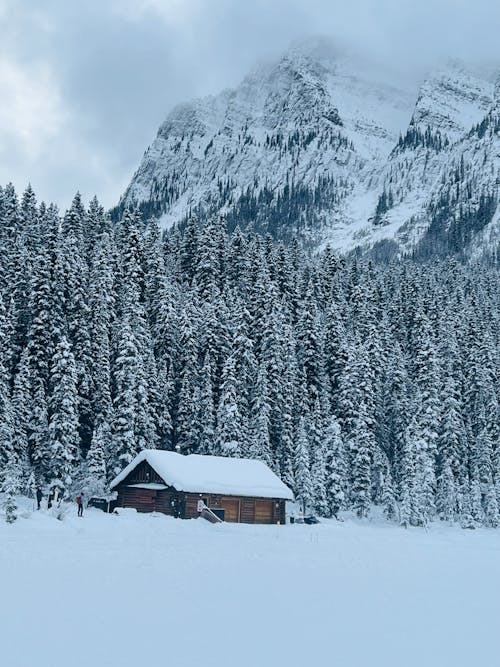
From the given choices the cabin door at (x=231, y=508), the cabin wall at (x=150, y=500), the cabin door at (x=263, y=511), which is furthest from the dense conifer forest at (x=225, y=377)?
the cabin door at (x=231, y=508)

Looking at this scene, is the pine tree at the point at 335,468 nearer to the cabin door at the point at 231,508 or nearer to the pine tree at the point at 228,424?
the pine tree at the point at 228,424

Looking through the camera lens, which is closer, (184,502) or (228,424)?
(184,502)

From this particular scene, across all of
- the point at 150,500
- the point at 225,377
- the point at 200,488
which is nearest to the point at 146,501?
the point at 150,500

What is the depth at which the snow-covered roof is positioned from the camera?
48.4 meters

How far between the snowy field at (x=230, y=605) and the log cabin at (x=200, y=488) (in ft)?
54.7

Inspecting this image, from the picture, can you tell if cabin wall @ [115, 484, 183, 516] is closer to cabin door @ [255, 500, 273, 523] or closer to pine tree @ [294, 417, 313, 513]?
cabin door @ [255, 500, 273, 523]

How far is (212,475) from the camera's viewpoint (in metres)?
50.0

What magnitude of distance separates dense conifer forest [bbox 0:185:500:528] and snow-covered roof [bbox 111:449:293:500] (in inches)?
150

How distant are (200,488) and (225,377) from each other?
530 inches

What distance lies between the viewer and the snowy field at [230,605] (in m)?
12.3

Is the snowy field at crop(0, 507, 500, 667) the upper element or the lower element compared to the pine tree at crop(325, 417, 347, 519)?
lower

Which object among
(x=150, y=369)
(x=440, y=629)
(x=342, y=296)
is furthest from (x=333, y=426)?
(x=440, y=629)

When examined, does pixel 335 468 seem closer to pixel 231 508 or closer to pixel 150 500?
pixel 231 508

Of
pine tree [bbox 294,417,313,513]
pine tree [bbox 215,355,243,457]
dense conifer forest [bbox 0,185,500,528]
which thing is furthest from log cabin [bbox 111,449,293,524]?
pine tree [bbox 294,417,313,513]
